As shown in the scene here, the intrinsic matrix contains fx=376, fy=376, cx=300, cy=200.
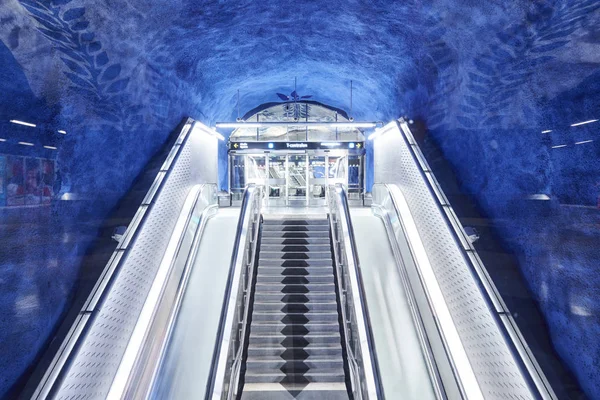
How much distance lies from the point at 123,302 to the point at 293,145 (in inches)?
322

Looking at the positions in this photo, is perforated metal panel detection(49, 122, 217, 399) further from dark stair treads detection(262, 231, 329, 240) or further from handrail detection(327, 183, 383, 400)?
handrail detection(327, 183, 383, 400)

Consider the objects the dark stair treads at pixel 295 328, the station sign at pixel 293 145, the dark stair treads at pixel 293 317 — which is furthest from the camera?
the station sign at pixel 293 145

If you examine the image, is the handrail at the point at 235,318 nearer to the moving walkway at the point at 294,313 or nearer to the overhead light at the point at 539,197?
the moving walkway at the point at 294,313

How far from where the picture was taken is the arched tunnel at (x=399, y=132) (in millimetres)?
3078

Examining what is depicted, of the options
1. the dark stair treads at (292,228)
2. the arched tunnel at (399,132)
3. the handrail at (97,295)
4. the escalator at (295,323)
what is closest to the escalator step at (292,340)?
the escalator at (295,323)

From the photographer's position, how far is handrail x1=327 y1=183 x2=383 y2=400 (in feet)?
12.0

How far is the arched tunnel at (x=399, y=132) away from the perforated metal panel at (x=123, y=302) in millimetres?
152

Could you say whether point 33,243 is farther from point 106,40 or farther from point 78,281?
point 106,40

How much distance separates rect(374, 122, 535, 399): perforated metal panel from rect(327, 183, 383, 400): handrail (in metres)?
1.13

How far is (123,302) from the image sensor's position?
4.17 m

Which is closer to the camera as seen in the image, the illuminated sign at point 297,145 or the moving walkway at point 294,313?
the moving walkway at point 294,313

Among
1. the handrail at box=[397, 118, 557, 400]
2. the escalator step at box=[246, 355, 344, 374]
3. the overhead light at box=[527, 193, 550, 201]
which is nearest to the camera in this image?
the handrail at box=[397, 118, 557, 400]

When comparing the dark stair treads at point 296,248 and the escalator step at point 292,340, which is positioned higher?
the dark stair treads at point 296,248

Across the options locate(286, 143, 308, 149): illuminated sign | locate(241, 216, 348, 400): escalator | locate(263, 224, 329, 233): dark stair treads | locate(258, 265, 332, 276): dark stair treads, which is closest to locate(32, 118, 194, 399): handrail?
locate(241, 216, 348, 400): escalator
